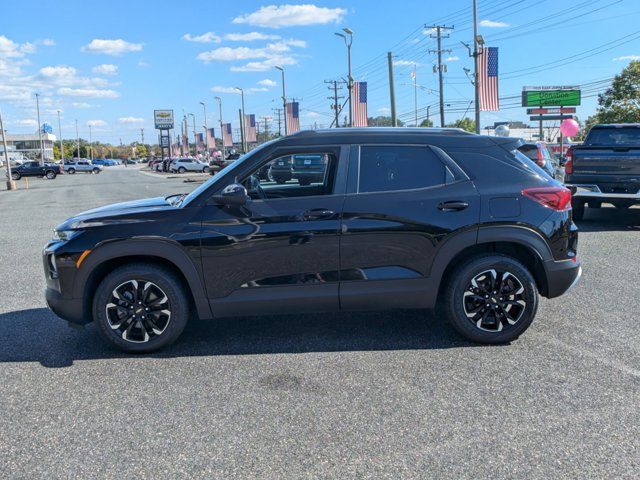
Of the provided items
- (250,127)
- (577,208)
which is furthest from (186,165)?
(577,208)

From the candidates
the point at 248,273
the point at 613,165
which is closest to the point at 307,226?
the point at 248,273

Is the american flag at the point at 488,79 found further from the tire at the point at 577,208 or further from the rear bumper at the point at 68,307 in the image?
the rear bumper at the point at 68,307

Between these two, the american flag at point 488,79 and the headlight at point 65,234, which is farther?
the american flag at point 488,79

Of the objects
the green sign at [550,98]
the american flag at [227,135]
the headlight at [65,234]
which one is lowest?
the headlight at [65,234]

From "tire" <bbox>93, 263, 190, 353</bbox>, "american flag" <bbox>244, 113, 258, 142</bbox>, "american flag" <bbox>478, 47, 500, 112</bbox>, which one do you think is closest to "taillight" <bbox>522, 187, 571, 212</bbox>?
"tire" <bbox>93, 263, 190, 353</bbox>

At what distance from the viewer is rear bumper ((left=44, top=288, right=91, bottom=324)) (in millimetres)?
4555

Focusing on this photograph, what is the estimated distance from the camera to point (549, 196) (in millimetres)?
4680

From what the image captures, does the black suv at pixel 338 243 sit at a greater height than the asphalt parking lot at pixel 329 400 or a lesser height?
greater

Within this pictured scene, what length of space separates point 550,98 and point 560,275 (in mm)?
72199

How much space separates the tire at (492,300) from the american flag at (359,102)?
3379 cm

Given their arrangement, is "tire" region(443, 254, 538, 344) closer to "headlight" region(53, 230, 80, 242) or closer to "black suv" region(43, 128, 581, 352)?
"black suv" region(43, 128, 581, 352)

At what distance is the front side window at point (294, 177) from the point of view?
4699 mm

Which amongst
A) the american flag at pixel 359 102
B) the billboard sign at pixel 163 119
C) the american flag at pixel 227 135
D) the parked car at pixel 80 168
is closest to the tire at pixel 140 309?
the american flag at pixel 359 102

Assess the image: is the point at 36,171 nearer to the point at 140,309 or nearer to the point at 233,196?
the point at 140,309
